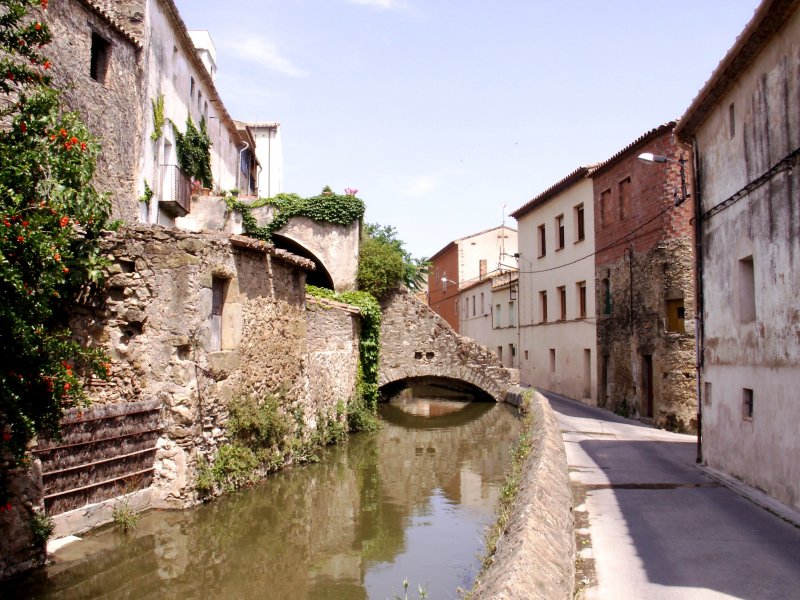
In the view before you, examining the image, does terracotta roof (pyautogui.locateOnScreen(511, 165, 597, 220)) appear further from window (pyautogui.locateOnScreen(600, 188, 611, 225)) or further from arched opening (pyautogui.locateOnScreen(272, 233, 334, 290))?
arched opening (pyautogui.locateOnScreen(272, 233, 334, 290))

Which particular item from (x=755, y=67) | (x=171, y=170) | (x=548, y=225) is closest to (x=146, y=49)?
(x=171, y=170)

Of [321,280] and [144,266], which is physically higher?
[321,280]

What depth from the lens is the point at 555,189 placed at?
96.2ft

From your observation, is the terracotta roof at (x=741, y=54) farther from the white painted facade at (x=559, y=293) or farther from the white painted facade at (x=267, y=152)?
the white painted facade at (x=267, y=152)

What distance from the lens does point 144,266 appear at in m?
9.60

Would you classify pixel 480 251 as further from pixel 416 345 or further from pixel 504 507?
pixel 504 507

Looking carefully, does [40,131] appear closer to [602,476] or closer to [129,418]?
[129,418]

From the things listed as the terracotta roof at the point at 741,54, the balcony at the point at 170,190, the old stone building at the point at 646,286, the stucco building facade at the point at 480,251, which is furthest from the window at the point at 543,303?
the terracotta roof at the point at 741,54

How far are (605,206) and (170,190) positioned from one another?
1439cm

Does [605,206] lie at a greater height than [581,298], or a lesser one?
greater

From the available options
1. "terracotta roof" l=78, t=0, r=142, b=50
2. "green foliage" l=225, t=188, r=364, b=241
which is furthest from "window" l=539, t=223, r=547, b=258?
"terracotta roof" l=78, t=0, r=142, b=50

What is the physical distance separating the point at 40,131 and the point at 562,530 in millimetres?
5808

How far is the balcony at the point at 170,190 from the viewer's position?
1894cm

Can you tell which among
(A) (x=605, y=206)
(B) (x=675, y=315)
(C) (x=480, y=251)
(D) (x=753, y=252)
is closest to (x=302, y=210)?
(A) (x=605, y=206)
